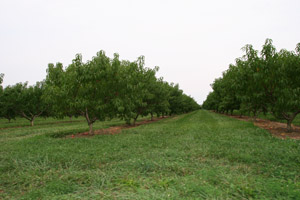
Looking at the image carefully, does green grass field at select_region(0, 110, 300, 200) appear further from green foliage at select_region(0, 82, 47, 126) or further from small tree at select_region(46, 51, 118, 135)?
green foliage at select_region(0, 82, 47, 126)

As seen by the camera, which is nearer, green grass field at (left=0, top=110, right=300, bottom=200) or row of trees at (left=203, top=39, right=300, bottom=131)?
green grass field at (left=0, top=110, right=300, bottom=200)

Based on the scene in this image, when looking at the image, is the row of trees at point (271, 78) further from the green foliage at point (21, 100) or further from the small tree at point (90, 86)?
the green foliage at point (21, 100)

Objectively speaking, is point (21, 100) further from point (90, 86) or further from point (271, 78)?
→ point (271, 78)

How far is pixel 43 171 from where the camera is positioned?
21.2ft

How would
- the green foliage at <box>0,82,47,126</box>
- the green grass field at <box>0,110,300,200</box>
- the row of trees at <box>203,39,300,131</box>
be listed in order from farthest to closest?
the green foliage at <box>0,82,47,126</box> < the row of trees at <box>203,39,300,131</box> < the green grass field at <box>0,110,300,200</box>

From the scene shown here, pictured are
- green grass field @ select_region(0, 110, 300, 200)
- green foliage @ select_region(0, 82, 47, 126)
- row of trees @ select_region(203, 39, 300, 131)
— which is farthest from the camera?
green foliage @ select_region(0, 82, 47, 126)

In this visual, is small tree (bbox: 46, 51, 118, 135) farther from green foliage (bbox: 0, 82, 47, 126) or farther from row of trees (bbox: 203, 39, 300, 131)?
green foliage (bbox: 0, 82, 47, 126)

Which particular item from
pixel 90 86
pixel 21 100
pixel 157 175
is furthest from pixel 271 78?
pixel 21 100

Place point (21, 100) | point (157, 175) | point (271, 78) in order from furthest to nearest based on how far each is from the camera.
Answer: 1. point (21, 100)
2. point (271, 78)
3. point (157, 175)

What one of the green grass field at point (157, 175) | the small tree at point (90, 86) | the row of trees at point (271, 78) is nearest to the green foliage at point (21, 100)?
the small tree at point (90, 86)

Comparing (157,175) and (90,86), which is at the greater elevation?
(90,86)

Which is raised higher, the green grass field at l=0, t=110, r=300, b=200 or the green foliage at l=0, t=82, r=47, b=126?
the green foliage at l=0, t=82, r=47, b=126

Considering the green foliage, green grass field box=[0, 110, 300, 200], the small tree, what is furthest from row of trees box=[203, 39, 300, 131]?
the green foliage

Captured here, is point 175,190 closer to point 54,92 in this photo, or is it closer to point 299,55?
point 54,92
